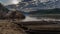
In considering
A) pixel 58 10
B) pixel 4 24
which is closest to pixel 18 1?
pixel 4 24

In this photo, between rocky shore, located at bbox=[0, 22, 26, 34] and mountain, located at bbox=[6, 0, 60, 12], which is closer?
rocky shore, located at bbox=[0, 22, 26, 34]

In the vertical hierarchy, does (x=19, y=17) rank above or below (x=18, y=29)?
above

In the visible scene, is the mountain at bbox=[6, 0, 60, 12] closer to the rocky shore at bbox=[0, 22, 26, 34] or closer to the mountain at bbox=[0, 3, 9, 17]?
the mountain at bbox=[0, 3, 9, 17]

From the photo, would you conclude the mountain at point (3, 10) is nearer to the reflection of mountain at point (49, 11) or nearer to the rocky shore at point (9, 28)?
the rocky shore at point (9, 28)

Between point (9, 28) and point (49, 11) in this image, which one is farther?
point (49, 11)

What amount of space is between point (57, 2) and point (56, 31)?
29 centimetres

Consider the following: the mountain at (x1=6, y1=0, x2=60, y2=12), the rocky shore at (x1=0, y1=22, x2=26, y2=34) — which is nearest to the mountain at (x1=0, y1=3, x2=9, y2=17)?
the mountain at (x1=6, y1=0, x2=60, y2=12)

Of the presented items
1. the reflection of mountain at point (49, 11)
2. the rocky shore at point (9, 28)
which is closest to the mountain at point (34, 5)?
the reflection of mountain at point (49, 11)

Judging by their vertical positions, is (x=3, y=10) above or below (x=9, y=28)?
above

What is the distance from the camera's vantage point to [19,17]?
1.48 meters

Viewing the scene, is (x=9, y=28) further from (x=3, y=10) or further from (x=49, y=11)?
(x=49, y=11)

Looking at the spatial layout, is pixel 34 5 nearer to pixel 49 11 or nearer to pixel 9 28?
pixel 49 11

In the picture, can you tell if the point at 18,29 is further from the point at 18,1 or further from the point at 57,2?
the point at 57,2

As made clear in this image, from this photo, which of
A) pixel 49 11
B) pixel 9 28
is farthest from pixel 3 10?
→ pixel 49 11
